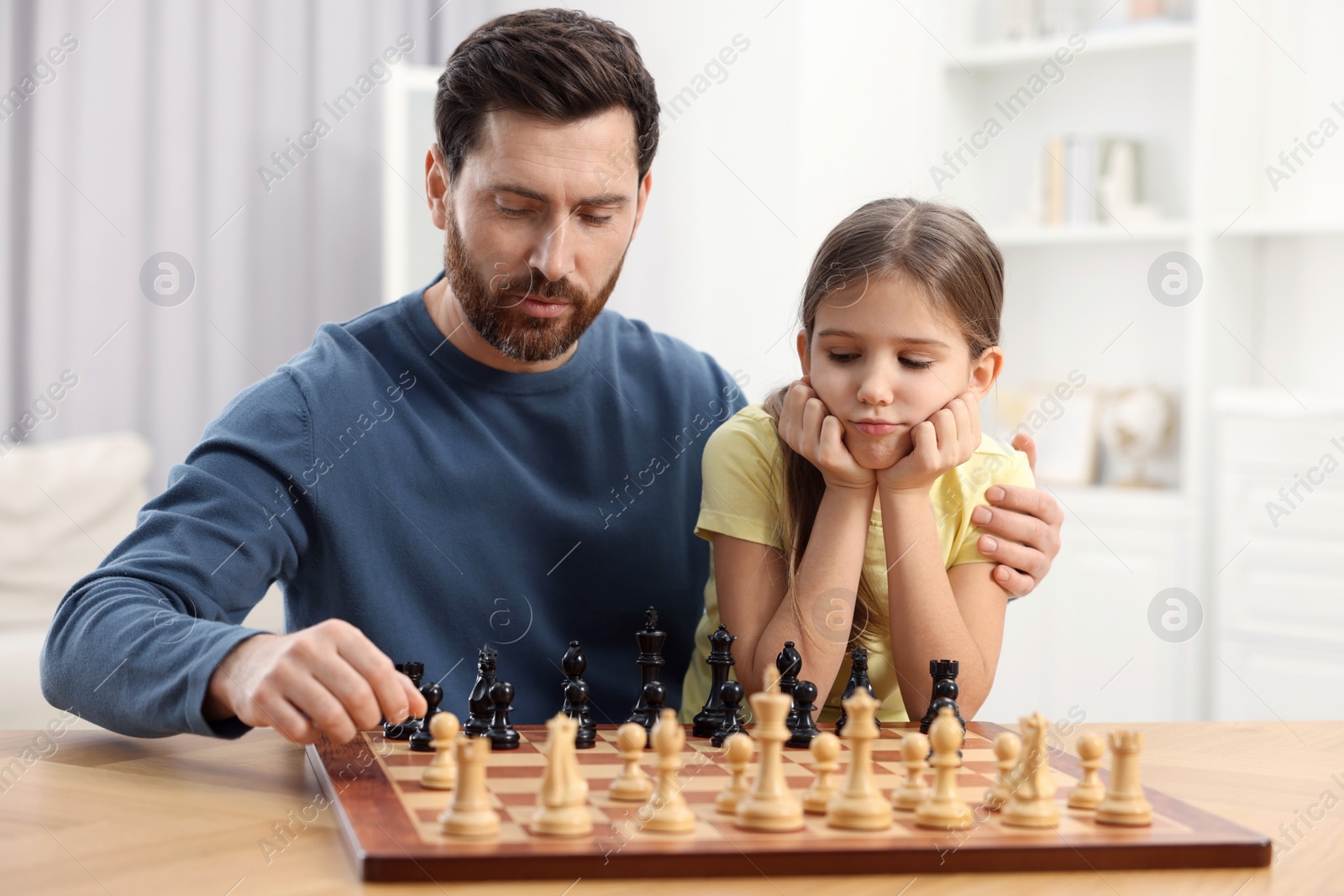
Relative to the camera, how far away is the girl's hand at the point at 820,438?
1.58 meters

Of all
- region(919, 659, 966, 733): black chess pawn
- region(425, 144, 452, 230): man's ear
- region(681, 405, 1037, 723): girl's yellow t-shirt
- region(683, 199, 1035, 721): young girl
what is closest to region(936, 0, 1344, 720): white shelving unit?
region(681, 405, 1037, 723): girl's yellow t-shirt

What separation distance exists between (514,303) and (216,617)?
0.56 m

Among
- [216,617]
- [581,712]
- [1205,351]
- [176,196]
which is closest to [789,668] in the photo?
[581,712]

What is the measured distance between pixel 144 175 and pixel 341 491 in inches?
117

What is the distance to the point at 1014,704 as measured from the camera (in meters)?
4.21

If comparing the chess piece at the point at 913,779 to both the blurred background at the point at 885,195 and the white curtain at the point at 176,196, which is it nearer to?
the blurred background at the point at 885,195

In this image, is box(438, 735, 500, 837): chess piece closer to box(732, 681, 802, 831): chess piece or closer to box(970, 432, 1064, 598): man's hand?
box(732, 681, 802, 831): chess piece

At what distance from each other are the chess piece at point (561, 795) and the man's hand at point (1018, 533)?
0.79 m

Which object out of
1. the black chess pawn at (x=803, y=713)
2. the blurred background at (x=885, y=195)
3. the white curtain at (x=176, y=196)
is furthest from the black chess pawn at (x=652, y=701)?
the white curtain at (x=176, y=196)

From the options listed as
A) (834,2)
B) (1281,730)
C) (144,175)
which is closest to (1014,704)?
(834,2)

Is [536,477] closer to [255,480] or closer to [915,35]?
[255,480]

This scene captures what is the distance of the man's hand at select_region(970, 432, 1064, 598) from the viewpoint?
164cm

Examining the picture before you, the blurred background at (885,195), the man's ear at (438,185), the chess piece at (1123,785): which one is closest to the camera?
the chess piece at (1123,785)

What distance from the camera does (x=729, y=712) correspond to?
53.8 inches
